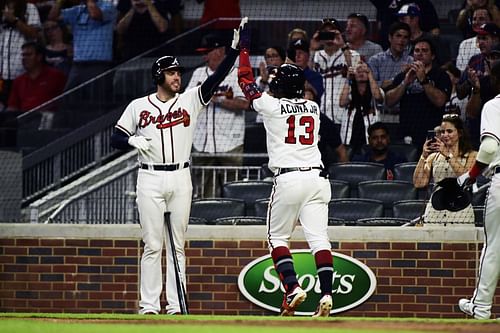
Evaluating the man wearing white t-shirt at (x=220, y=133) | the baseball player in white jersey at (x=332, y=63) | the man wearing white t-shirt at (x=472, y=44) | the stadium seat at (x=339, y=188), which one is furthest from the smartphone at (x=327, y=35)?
the stadium seat at (x=339, y=188)

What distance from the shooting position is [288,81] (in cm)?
999

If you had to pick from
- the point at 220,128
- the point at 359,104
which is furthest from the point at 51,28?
the point at 359,104

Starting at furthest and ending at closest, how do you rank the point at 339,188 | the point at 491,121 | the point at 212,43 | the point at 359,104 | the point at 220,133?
the point at 212,43
the point at 220,133
the point at 359,104
the point at 339,188
the point at 491,121

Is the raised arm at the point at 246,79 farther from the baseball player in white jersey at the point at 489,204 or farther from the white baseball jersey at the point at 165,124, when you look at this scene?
the baseball player in white jersey at the point at 489,204

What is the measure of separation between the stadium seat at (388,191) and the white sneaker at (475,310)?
5.54 feet

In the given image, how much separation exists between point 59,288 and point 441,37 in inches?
180

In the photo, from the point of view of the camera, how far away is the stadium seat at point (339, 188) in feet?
39.1

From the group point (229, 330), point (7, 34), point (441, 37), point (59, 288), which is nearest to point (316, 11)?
point (441, 37)

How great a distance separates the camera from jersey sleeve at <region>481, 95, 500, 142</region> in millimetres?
9805

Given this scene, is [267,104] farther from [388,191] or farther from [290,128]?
[388,191]

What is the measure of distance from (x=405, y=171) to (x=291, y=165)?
2.34 meters

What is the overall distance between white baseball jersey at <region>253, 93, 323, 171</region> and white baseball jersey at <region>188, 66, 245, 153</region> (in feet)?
9.03

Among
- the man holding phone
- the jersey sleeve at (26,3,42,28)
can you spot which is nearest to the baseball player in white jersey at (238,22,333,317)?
the man holding phone

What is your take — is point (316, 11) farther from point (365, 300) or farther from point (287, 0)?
point (365, 300)
